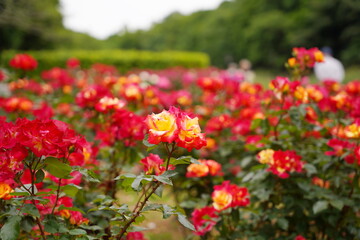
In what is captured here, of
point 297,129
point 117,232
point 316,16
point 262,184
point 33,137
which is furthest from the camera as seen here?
point 316,16

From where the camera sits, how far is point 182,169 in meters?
2.92

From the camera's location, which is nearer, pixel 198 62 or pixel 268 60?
pixel 198 62

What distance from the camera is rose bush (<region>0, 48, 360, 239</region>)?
3.60 ft

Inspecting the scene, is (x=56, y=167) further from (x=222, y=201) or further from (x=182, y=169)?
(x=182, y=169)

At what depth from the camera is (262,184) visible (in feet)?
6.28

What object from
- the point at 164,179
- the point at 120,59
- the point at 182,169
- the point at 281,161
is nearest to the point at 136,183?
the point at 164,179

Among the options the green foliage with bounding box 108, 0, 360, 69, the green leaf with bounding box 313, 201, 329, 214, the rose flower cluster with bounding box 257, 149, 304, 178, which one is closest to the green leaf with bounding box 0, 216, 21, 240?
the rose flower cluster with bounding box 257, 149, 304, 178

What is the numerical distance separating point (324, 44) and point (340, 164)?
2645 centimetres

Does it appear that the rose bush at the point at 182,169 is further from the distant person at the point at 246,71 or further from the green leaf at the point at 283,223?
the distant person at the point at 246,71

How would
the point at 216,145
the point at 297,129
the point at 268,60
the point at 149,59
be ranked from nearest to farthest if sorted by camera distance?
the point at 297,129 < the point at 216,145 < the point at 149,59 < the point at 268,60

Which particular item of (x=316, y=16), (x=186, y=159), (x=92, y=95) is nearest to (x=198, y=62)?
(x=316, y=16)

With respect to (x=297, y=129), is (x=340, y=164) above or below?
below

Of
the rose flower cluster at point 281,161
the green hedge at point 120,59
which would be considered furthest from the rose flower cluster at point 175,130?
the green hedge at point 120,59

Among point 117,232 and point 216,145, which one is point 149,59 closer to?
point 216,145
